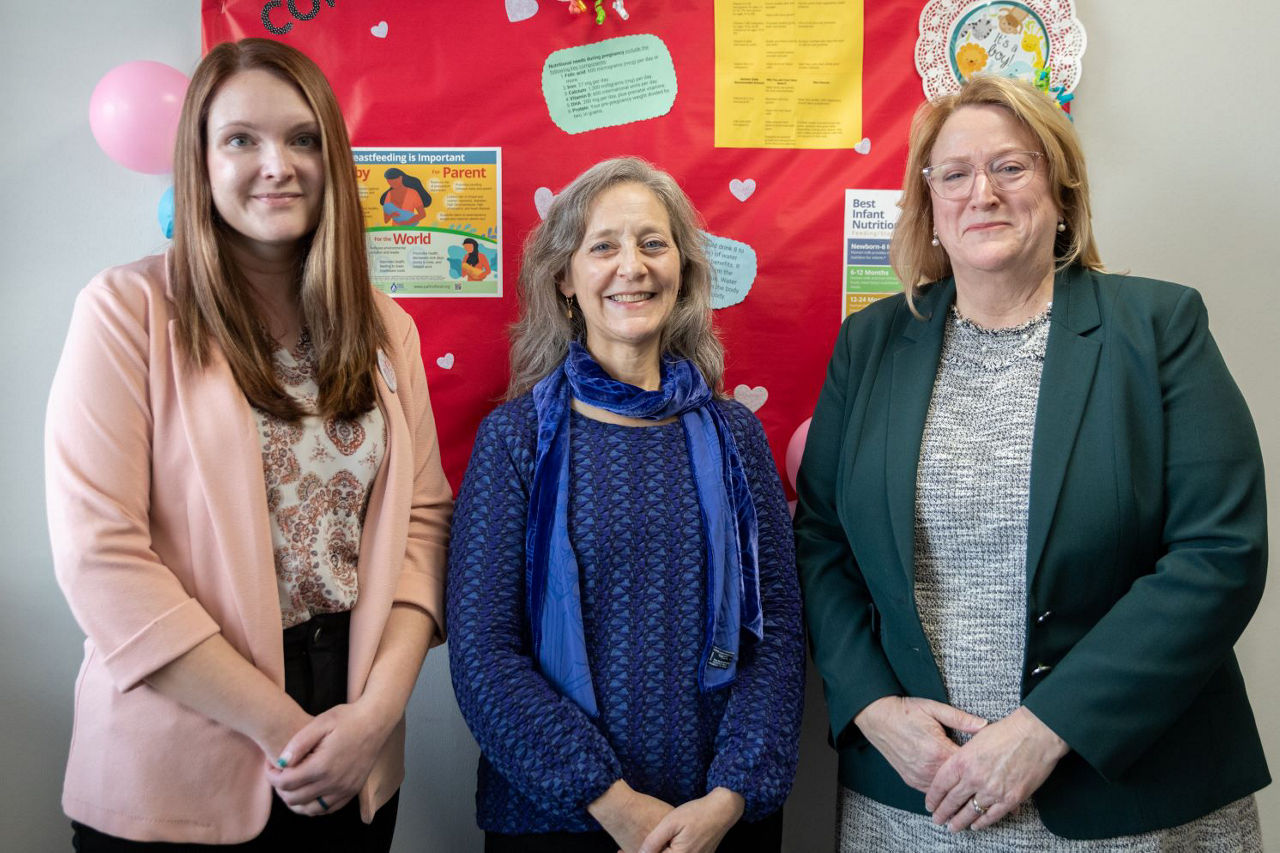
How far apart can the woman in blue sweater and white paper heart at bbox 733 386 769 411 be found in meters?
0.48

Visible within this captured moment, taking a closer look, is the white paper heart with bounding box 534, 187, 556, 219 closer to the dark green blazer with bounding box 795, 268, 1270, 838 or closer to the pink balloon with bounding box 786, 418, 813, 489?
the pink balloon with bounding box 786, 418, 813, 489

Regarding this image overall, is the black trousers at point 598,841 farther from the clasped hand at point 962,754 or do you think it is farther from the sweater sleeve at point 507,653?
the clasped hand at point 962,754

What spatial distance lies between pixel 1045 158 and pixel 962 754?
1.03 m

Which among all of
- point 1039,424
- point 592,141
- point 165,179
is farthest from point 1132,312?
point 165,179

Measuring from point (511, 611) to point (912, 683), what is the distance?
0.71 metres

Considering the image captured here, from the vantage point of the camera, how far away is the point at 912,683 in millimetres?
1627

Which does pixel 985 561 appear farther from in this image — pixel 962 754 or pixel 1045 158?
pixel 1045 158

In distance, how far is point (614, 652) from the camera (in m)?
1.64

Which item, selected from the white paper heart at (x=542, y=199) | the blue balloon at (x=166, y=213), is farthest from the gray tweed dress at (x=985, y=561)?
the blue balloon at (x=166, y=213)

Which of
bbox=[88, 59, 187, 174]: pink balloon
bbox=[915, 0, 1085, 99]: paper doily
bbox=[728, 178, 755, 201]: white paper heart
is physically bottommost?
bbox=[728, 178, 755, 201]: white paper heart

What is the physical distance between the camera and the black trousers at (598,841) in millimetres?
1632

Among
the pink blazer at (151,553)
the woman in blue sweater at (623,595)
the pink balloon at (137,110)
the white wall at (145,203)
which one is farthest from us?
the white wall at (145,203)

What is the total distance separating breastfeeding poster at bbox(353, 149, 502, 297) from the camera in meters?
2.23

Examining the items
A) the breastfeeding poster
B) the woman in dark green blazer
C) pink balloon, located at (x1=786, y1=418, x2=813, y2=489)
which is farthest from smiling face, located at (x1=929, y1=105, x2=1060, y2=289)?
the breastfeeding poster
